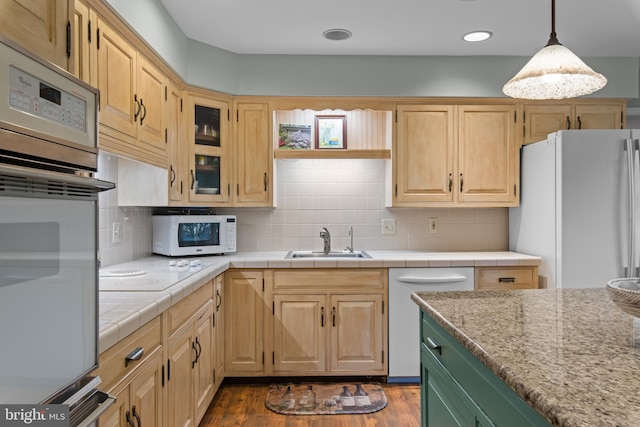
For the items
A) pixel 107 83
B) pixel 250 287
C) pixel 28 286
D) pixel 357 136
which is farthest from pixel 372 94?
pixel 28 286

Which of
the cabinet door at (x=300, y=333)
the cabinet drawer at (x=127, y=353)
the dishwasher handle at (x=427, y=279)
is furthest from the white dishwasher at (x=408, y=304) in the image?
the cabinet drawer at (x=127, y=353)

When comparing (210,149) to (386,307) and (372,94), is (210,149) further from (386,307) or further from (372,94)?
(386,307)

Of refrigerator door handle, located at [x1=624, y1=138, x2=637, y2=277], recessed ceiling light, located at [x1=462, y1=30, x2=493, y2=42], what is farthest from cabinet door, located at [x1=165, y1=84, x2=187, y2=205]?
refrigerator door handle, located at [x1=624, y1=138, x2=637, y2=277]

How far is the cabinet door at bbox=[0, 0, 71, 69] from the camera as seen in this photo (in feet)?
2.73

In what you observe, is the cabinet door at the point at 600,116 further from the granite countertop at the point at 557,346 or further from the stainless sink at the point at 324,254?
the granite countertop at the point at 557,346

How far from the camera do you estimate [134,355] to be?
1335mm

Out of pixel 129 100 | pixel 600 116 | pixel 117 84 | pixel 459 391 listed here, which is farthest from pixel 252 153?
pixel 600 116

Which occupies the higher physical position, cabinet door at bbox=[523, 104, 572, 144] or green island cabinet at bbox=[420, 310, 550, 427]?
cabinet door at bbox=[523, 104, 572, 144]

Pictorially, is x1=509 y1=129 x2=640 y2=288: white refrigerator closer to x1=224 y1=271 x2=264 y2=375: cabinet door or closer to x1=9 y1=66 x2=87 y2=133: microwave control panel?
x1=224 y1=271 x2=264 y2=375: cabinet door

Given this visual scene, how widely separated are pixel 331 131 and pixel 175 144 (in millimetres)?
1278

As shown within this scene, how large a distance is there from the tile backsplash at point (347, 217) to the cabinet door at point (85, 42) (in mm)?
1804

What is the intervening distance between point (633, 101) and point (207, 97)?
3.34 m

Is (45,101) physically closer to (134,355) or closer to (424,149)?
(134,355)

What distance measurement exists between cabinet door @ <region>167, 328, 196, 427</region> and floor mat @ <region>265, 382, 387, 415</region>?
703mm
